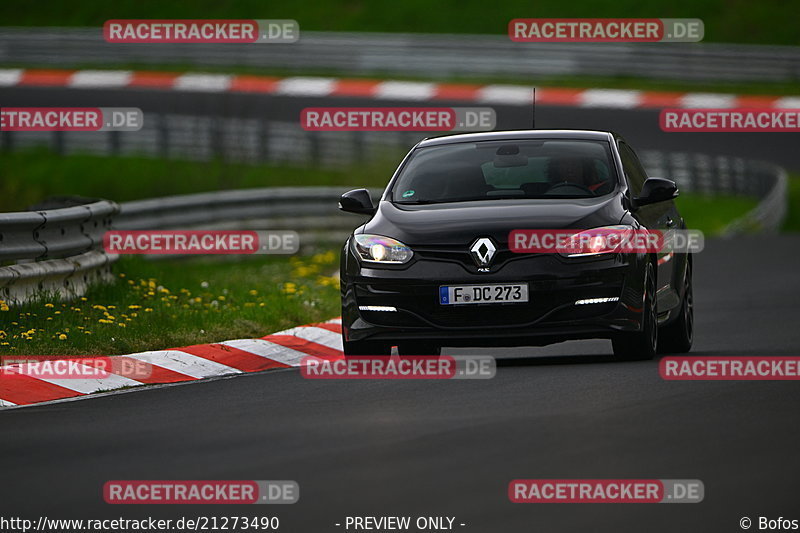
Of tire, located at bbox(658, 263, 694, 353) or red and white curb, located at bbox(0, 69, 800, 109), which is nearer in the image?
tire, located at bbox(658, 263, 694, 353)

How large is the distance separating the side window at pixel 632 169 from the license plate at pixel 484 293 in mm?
1628

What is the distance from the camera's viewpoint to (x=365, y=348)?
37.7 feet

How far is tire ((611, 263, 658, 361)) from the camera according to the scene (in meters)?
11.2

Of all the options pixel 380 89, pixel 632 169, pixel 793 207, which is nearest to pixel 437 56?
pixel 380 89

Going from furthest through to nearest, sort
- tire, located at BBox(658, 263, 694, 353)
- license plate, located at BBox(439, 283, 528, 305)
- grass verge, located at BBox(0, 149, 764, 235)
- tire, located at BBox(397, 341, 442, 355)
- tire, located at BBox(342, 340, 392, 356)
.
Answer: grass verge, located at BBox(0, 149, 764, 235)
tire, located at BBox(658, 263, 694, 353)
tire, located at BBox(397, 341, 442, 355)
tire, located at BBox(342, 340, 392, 356)
license plate, located at BBox(439, 283, 528, 305)

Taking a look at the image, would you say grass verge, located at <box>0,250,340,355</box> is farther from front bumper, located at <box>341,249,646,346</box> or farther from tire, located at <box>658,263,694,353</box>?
tire, located at <box>658,263,694,353</box>

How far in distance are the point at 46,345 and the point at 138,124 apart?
23.9 metres

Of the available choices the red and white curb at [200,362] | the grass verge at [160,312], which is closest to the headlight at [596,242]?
the red and white curb at [200,362]

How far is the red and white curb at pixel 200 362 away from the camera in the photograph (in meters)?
10.6

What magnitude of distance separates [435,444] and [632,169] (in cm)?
510

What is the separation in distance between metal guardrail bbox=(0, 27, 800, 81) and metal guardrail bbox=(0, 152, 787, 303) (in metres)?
7.52

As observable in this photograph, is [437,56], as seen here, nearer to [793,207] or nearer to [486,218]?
[793,207]

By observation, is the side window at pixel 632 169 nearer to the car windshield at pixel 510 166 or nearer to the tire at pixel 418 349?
the car windshield at pixel 510 166

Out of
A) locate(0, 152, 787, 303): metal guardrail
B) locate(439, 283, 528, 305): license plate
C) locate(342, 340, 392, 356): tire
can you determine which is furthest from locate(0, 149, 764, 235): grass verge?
locate(439, 283, 528, 305): license plate
